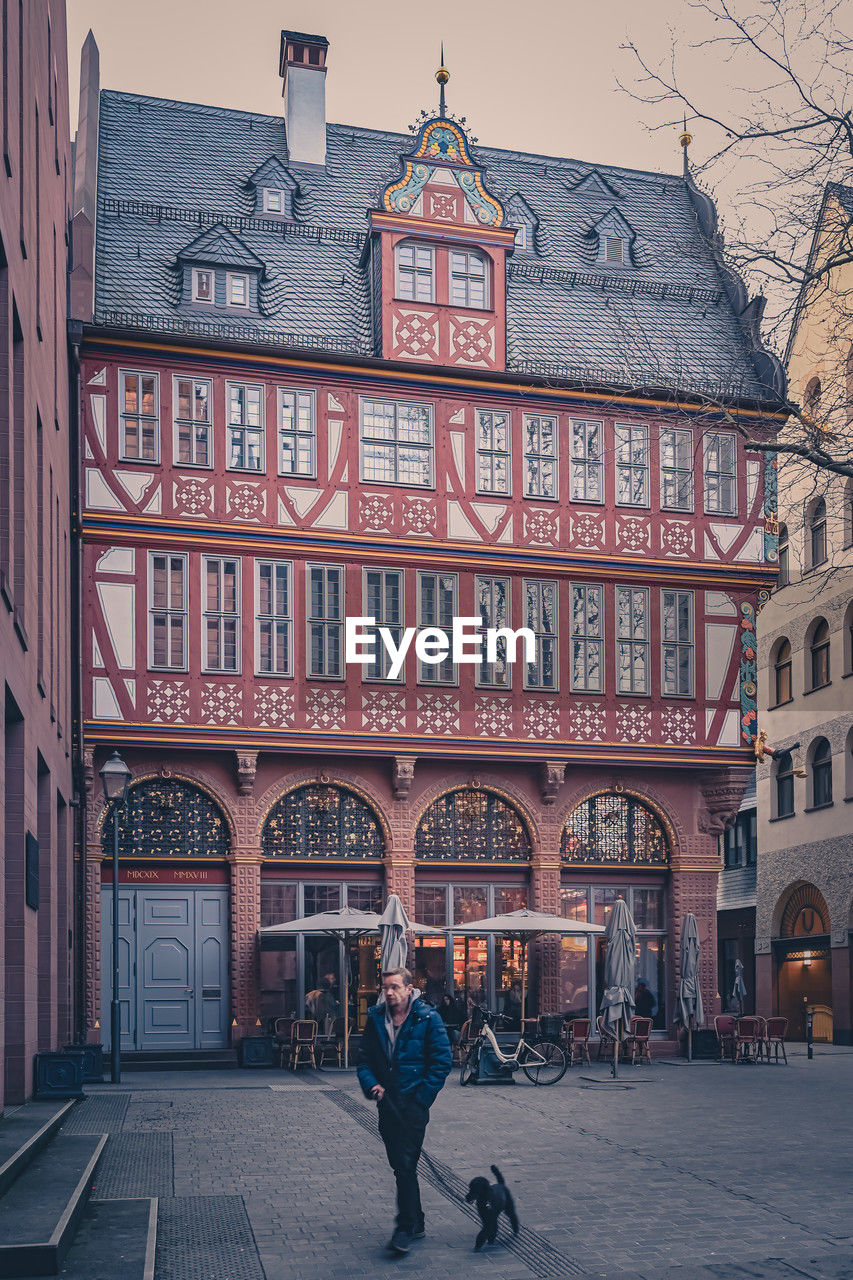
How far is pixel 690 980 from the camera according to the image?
26.9 meters

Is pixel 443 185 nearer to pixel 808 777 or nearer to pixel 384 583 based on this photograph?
pixel 384 583

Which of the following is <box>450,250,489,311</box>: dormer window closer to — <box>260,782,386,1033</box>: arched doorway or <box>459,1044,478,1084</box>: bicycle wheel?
<box>260,782,386,1033</box>: arched doorway

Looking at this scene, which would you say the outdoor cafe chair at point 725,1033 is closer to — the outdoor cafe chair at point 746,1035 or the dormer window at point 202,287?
the outdoor cafe chair at point 746,1035

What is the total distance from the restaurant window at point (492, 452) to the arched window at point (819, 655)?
1278cm

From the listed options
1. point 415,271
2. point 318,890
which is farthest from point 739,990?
point 415,271

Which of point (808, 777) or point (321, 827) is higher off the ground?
point (808, 777)

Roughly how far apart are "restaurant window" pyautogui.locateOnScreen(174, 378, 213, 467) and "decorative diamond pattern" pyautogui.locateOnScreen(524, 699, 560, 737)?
7.34 m

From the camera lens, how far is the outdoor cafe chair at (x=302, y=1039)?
2464cm

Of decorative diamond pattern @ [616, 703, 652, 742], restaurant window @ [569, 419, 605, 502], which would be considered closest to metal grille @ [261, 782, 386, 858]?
decorative diamond pattern @ [616, 703, 652, 742]

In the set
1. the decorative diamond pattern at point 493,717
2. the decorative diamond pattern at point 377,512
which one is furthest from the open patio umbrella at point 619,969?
the decorative diamond pattern at point 377,512

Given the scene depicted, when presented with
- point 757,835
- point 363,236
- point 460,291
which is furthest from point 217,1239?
point 757,835

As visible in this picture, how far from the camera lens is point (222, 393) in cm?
2700

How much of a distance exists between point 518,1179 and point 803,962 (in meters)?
28.0

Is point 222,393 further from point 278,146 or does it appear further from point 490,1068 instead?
point 490,1068
